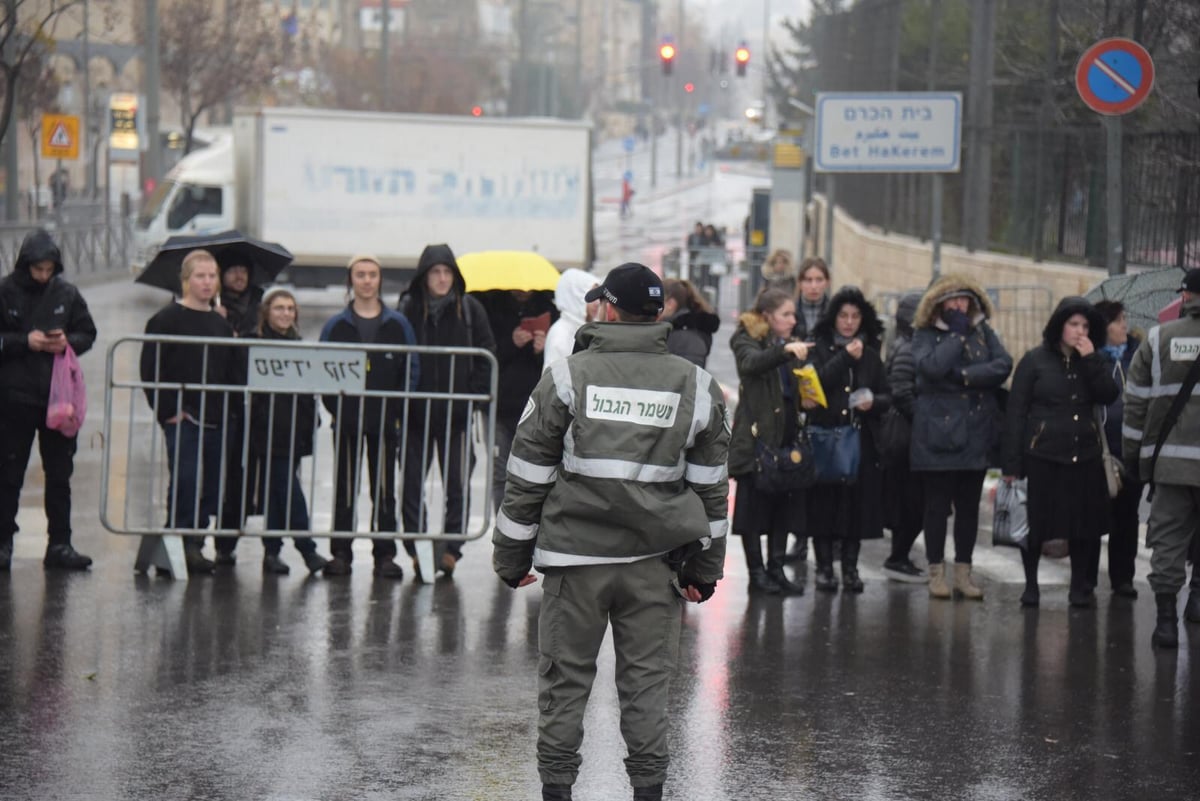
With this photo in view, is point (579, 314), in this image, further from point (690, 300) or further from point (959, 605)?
point (959, 605)

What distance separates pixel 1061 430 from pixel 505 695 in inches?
139

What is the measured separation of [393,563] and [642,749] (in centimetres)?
481

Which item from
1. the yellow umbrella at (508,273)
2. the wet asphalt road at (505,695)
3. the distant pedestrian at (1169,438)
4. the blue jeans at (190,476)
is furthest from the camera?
the yellow umbrella at (508,273)

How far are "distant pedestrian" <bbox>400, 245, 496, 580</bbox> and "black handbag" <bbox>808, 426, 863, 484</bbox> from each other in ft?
6.04

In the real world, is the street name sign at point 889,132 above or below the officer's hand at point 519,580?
above

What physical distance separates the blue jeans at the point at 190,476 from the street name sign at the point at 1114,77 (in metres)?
5.91

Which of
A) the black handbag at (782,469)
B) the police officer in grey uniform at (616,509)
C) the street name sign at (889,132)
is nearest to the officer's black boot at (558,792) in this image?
the police officer in grey uniform at (616,509)

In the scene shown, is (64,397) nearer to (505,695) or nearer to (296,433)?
(296,433)

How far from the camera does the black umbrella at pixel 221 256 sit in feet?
34.5

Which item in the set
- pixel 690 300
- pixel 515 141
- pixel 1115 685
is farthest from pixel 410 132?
pixel 1115 685

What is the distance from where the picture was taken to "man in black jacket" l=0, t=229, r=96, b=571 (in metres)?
9.81

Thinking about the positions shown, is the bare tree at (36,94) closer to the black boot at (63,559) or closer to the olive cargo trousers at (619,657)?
the black boot at (63,559)

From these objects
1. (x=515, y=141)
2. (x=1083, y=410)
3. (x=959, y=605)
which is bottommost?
(x=959, y=605)

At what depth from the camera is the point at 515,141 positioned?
34719mm
